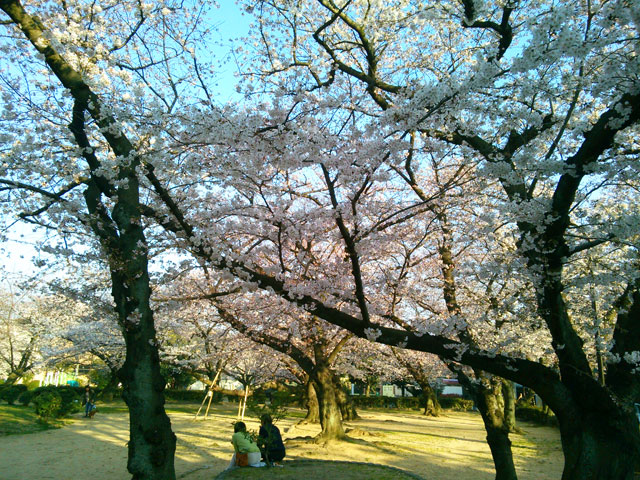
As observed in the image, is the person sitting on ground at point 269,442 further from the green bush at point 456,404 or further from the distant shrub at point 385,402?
the green bush at point 456,404

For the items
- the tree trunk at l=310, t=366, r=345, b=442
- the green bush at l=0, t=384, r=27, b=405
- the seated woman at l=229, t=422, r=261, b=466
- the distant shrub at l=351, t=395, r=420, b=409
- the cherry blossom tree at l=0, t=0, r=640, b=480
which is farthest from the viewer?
the distant shrub at l=351, t=395, r=420, b=409

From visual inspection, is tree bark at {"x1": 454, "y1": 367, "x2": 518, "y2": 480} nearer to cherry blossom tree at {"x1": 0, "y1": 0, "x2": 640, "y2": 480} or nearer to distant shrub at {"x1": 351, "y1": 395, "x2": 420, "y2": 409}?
cherry blossom tree at {"x1": 0, "y1": 0, "x2": 640, "y2": 480}

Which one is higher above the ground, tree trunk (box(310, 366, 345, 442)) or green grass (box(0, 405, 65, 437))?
tree trunk (box(310, 366, 345, 442))

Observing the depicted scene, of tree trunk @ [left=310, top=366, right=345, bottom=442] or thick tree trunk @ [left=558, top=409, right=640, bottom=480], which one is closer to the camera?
thick tree trunk @ [left=558, top=409, right=640, bottom=480]

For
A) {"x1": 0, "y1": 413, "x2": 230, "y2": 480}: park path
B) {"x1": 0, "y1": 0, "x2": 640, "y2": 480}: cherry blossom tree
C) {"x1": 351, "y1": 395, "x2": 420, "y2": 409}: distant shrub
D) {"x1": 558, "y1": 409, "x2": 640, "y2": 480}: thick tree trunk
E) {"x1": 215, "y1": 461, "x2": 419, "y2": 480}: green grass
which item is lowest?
{"x1": 0, "y1": 413, "x2": 230, "y2": 480}: park path

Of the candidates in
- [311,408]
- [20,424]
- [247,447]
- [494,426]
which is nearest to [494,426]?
[494,426]

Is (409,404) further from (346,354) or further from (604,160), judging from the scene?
(604,160)

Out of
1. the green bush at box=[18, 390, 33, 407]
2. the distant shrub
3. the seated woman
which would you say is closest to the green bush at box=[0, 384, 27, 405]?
the green bush at box=[18, 390, 33, 407]

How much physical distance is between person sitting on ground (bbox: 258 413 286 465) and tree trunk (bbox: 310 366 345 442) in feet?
16.2

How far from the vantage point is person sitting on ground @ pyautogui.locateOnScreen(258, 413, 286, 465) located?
8367mm

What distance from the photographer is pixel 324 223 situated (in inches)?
287

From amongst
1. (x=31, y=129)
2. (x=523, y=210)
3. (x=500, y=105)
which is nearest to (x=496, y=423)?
(x=523, y=210)

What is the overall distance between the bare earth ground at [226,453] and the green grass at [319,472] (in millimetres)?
1285

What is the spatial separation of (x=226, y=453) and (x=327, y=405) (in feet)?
10.3
